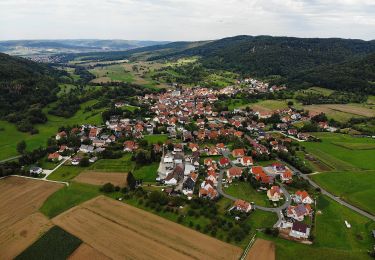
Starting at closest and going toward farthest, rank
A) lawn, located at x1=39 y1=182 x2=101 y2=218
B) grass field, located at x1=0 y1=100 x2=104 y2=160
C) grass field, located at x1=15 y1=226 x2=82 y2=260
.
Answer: grass field, located at x1=15 y1=226 x2=82 y2=260, lawn, located at x1=39 y1=182 x2=101 y2=218, grass field, located at x1=0 y1=100 x2=104 y2=160

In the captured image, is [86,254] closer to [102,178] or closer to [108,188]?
[108,188]

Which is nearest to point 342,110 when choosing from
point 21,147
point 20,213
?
point 21,147

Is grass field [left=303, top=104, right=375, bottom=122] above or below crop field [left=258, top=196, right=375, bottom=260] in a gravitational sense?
above

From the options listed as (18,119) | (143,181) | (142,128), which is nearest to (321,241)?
(143,181)

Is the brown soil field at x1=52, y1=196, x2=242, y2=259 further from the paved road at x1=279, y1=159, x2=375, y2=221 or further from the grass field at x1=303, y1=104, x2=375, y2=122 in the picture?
the grass field at x1=303, y1=104, x2=375, y2=122

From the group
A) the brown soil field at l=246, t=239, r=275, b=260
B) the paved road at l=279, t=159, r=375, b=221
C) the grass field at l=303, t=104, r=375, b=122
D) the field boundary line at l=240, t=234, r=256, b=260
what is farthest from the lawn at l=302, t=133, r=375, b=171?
the field boundary line at l=240, t=234, r=256, b=260

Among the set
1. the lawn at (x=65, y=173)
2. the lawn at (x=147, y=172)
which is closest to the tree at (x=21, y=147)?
the lawn at (x=65, y=173)

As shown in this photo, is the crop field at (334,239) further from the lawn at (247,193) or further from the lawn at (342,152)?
the lawn at (342,152)
